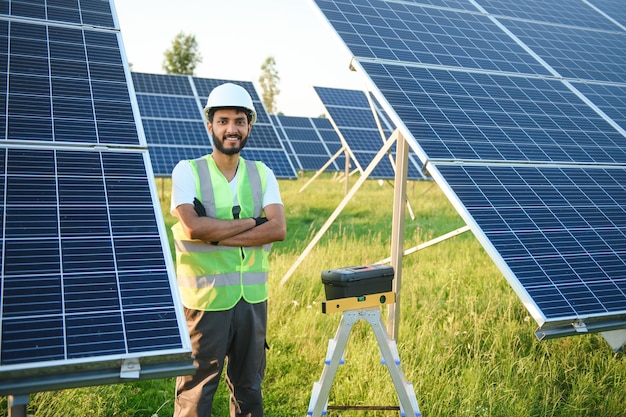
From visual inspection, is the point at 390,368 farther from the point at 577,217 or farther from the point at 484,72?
the point at 484,72

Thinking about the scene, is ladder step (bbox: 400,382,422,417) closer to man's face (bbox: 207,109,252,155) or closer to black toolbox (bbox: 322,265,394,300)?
black toolbox (bbox: 322,265,394,300)

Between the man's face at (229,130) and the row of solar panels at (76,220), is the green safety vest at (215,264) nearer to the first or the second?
the man's face at (229,130)

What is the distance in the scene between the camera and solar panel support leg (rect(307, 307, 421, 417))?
13.3 ft

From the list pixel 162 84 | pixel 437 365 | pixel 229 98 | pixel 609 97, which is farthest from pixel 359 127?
pixel 229 98

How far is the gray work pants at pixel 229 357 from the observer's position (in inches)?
155

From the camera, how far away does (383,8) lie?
795cm

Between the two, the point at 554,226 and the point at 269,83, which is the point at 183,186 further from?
the point at 269,83

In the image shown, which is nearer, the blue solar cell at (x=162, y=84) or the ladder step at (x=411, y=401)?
the ladder step at (x=411, y=401)

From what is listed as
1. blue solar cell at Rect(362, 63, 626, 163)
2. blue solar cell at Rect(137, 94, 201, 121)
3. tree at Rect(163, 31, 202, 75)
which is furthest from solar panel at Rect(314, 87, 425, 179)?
tree at Rect(163, 31, 202, 75)

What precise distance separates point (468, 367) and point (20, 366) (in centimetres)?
431

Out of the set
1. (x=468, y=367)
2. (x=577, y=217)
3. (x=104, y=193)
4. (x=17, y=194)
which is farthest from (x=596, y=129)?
(x=17, y=194)

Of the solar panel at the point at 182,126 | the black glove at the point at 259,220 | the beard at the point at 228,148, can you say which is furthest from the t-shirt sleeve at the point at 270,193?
the solar panel at the point at 182,126

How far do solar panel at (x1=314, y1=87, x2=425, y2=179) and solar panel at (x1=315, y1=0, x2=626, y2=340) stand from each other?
767 cm

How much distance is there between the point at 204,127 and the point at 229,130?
1161 centimetres
